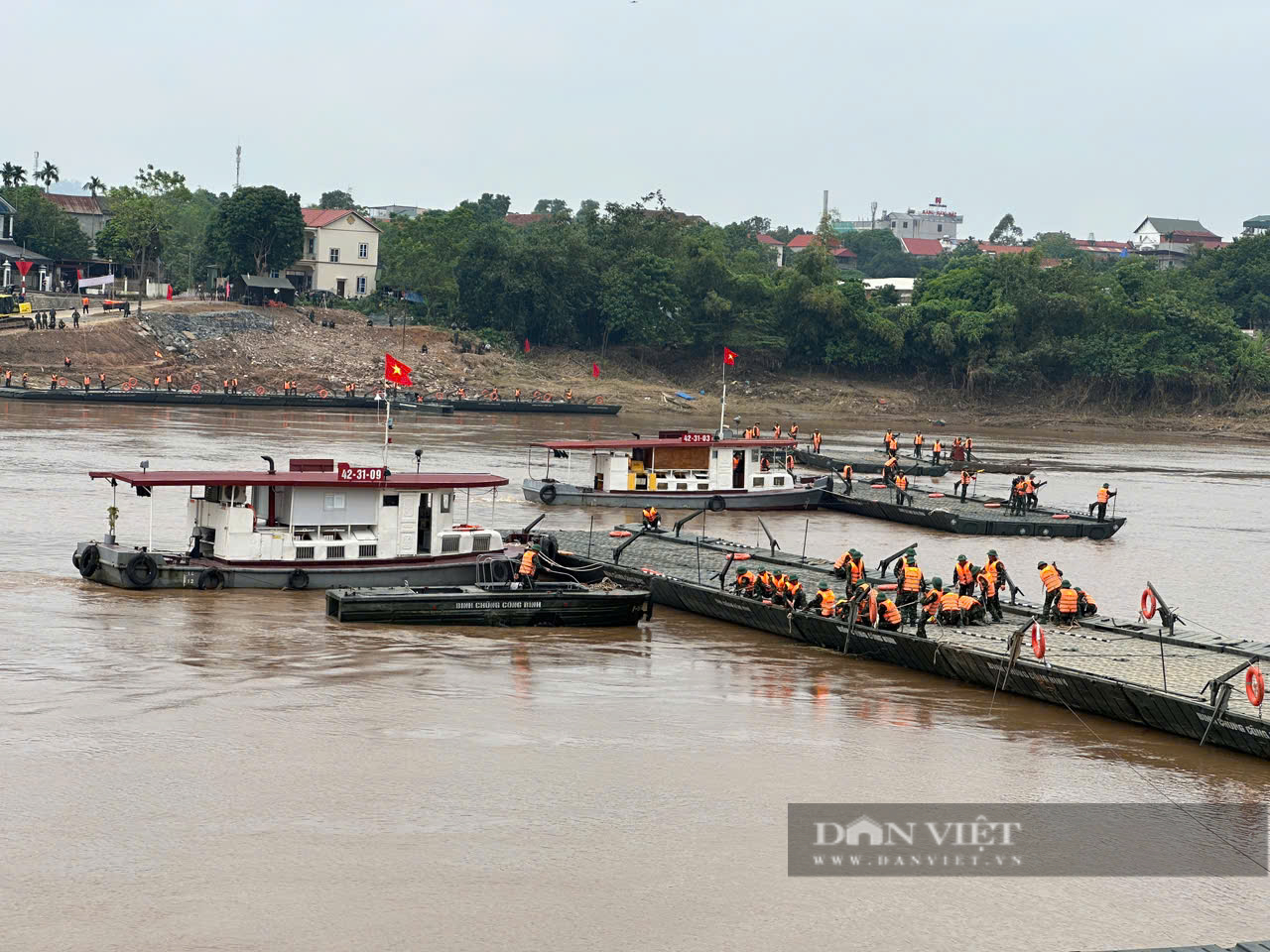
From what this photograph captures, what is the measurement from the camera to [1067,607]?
1110 inches

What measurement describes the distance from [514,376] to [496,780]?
243 feet

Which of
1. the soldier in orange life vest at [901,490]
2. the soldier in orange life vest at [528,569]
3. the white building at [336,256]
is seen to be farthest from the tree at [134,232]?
the soldier in orange life vest at [528,569]

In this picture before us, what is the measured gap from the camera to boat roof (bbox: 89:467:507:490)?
29.2m

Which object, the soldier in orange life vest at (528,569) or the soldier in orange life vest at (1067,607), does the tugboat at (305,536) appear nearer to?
the soldier in orange life vest at (528,569)

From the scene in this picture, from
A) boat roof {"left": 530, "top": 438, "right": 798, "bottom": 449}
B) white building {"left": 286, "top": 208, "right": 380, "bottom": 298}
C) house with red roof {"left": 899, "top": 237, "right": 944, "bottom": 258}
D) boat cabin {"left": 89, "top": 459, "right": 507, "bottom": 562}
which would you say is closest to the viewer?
boat cabin {"left": 89, "top": 459, "right": 507, "bottom": 562}

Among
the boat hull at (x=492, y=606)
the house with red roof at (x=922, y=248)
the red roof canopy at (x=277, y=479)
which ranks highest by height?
the house with red roof at (x=922, y=248)

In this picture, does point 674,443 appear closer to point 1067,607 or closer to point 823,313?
point 1067,607

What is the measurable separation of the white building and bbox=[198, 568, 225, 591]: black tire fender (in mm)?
Result: 77709

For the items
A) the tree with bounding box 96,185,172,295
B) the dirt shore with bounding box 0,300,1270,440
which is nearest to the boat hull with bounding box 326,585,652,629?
the dirt shore with bounding box 0,300,1270,440

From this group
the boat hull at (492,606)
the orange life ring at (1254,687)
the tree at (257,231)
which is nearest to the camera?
the orange life ring at (1254,687)

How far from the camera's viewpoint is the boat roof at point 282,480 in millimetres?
29250

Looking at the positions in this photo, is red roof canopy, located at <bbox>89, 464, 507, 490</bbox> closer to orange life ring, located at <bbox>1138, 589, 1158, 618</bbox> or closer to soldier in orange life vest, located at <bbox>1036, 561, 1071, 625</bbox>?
soldier in orange life vest, located at <bbox>1036, 561, 1071, 625</bbox>

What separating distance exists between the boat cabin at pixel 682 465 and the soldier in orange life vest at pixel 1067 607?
19.9m

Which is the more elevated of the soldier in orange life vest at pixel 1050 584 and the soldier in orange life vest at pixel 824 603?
the soldier in orange life vest at pixel 1050 584
